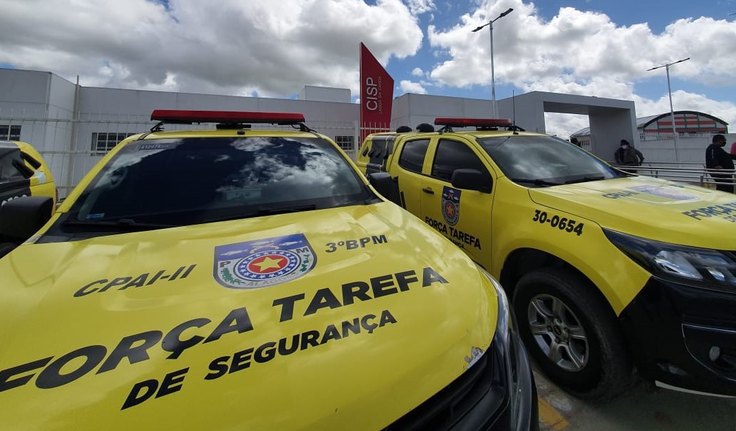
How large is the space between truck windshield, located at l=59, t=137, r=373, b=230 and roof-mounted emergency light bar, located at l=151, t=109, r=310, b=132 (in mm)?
454

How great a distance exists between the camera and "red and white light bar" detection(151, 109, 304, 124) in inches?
116

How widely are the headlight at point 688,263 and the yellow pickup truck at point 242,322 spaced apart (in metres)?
0.99

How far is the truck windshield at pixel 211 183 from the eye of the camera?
1.93 meters

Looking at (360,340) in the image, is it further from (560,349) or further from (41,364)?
(560,349)

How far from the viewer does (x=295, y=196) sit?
220 cm

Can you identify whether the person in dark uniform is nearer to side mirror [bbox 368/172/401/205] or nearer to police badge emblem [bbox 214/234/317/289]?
side mirror [bbox 368/172/401/205]

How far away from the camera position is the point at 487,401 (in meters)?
1.11

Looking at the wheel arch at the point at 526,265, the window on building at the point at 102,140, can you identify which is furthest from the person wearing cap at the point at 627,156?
the window on building at the point at 102,140

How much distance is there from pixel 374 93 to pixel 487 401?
13.7 meters

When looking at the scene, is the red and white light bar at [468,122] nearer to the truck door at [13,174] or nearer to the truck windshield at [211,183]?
the truck windshield at [211,183]

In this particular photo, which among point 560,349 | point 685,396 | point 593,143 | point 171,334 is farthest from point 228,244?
point 593,143

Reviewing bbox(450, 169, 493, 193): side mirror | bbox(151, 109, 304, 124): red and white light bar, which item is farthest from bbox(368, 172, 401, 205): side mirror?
bbox(151, 109, 304, 124): red and white light bar

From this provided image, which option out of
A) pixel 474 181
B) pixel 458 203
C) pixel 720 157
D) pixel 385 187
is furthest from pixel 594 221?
pixel 720 157

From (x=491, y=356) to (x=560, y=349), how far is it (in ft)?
4.85
